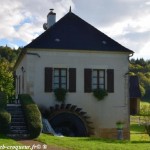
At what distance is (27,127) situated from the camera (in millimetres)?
15953

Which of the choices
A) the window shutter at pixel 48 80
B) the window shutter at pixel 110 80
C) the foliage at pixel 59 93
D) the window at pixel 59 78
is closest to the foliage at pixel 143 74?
the window shutter at pixel 110 80

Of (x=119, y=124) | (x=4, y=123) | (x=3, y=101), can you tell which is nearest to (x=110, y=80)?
(x=119, y=124)

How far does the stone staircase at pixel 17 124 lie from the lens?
15734 mm

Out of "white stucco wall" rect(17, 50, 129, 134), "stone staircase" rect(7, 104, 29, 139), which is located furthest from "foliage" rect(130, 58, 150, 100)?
"stone staircase" rect(7, 104, 29, 139)

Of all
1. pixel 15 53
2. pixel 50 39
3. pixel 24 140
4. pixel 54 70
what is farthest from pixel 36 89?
pixel 15 53

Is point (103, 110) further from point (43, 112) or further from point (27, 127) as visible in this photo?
point (27, 127)

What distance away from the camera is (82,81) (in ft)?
77.0

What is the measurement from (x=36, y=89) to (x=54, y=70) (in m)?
1.59

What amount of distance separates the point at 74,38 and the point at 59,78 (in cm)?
289

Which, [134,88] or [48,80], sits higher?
[134,88]

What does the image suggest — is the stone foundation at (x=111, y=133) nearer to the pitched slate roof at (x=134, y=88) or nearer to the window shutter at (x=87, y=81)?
the window shutter at (x=87, y=81)

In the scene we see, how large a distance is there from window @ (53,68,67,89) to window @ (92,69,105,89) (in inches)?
72.0

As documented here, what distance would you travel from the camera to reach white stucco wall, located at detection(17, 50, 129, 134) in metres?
22.7

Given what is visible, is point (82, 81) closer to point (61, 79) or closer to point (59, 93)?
point (61, 79)
